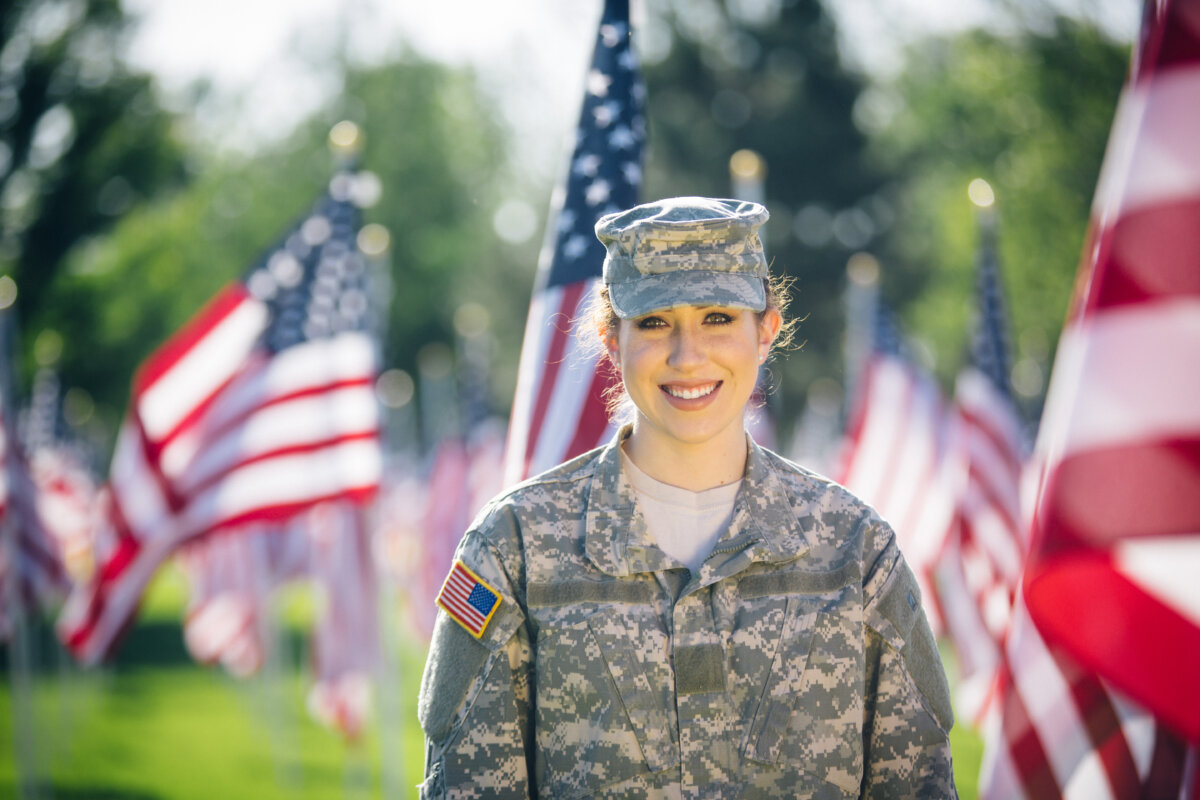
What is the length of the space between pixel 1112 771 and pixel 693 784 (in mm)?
958

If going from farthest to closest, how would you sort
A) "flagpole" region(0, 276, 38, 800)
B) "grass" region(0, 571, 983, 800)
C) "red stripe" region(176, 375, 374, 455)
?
"grass" region(0, 571, 983, 800) < "flagpole" region(0, 276, 38, 800) < "red stripe" region(176, 375, 374, 455)

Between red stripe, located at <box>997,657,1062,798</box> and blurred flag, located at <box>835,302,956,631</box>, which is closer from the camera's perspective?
red stripe, located at <box>997,657,1062,798</box>

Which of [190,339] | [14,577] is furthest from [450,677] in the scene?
[14,577]

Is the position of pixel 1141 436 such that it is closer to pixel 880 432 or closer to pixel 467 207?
pixel 880 432

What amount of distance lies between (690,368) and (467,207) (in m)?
51.7

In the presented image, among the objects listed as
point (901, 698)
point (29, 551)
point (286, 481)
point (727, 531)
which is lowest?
point (901, 698)

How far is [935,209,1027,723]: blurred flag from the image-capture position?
29.0ft

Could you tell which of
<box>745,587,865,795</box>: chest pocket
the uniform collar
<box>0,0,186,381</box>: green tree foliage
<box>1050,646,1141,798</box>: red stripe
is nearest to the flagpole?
the uniform collar

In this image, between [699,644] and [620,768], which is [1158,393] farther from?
[620,768]

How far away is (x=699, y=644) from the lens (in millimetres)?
2695

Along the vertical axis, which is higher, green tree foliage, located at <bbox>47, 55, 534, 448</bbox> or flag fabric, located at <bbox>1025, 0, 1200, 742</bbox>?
green tree foliage, located at <bbox>47, 55, 534, 448</bbox>

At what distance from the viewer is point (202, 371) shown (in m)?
7.63

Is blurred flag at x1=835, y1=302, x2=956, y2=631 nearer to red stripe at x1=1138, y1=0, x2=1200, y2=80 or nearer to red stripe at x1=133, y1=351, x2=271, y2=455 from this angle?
red stripe at x1=133, y1=351, x2=271, y2=455

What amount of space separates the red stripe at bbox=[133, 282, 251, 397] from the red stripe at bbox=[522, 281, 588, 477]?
344 cm
